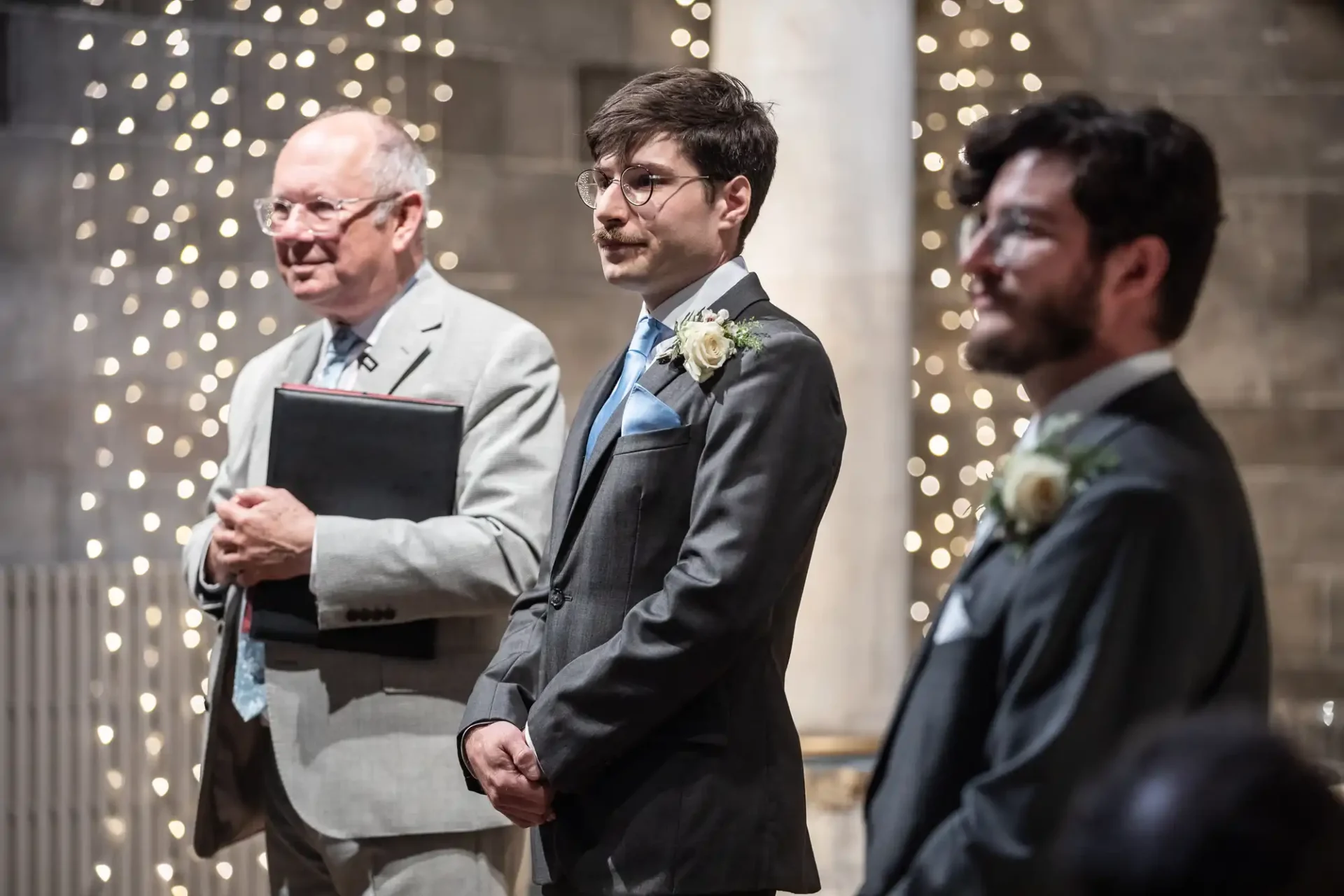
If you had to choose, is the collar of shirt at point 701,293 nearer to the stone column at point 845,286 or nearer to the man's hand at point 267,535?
the man's hand at point 267,535

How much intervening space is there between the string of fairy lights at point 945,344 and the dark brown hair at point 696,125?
10.0 feet

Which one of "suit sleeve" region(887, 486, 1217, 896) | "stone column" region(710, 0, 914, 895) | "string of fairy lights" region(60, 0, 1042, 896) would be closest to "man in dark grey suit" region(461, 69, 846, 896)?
"suit sleeve" region(887, 486, 1217, 896)

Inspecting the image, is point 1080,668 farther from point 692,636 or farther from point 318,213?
point 318,213

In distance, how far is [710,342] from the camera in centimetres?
227

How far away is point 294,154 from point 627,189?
1052mm

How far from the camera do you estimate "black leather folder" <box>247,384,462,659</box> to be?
2.94 meters

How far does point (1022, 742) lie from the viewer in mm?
1519

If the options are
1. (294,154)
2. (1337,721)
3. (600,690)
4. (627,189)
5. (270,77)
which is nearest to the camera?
(600,690)

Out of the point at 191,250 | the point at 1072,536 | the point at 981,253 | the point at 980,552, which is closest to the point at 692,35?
the point at 191,250

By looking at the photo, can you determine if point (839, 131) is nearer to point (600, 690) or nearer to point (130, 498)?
point (130, 498)

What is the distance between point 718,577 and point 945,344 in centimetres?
346

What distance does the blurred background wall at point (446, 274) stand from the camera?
464cm

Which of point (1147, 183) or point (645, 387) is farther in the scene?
point (645, 387)

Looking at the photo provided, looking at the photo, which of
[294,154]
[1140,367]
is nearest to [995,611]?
[1140,367]
